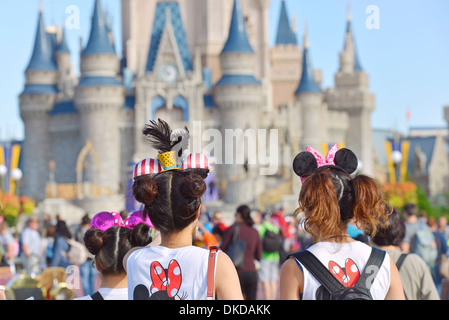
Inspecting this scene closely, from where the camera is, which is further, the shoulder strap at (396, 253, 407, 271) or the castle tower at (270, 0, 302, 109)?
the castle tower at (270, 0, 302, 109)

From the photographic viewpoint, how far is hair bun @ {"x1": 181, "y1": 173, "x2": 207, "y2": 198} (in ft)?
9.41

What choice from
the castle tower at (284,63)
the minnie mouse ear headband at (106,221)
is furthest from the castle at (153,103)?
the minnie mouse ear headband at (106,221)

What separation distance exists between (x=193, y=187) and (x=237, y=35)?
36971 mm

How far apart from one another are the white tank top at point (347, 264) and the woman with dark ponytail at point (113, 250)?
3.23 feet

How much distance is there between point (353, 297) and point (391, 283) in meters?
0.15

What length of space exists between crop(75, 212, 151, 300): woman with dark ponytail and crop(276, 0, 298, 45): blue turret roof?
4584cm

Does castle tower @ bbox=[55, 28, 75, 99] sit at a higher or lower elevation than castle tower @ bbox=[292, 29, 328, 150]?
higher

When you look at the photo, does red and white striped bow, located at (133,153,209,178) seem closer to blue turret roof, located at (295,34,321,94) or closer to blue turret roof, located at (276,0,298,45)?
blue turret roof, located at (295,34,321,94)

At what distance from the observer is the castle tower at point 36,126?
132 ft

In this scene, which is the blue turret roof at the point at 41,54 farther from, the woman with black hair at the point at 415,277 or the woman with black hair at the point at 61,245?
the woman with black hair at the point at 415,277

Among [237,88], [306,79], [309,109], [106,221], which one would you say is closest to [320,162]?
[106,221]

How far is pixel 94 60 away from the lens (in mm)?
39344

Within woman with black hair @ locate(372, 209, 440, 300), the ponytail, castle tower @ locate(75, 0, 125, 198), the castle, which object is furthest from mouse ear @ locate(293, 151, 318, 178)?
castle tower @ locate(75, 0, 125, 198)

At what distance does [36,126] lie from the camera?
40469 millimetres
